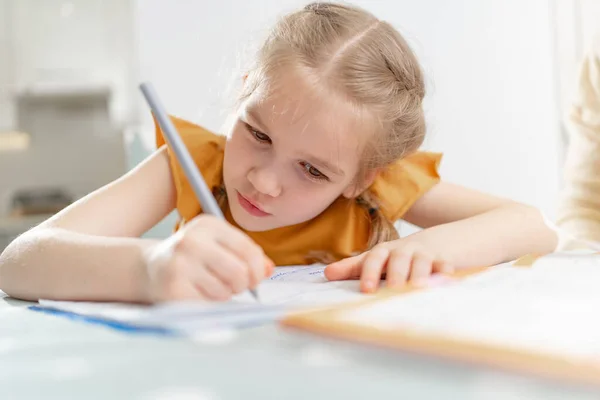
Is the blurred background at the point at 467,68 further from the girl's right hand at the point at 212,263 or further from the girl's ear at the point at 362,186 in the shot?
the girl's right hand at the point at 212,263

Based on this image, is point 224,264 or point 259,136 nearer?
point 224,264

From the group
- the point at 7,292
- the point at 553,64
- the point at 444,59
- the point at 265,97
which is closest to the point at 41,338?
the point at 7,292

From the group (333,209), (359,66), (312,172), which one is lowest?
(333,209)

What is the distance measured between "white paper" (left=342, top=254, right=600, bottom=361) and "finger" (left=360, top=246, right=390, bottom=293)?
58 millimetres

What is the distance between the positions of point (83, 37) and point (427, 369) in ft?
9.98

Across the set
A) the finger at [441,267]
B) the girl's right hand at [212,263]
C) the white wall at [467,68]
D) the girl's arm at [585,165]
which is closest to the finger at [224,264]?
the girl's right hand at [212,263]

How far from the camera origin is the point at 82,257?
0.51 meters

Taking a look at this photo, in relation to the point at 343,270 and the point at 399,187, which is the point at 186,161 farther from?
the point at 399,187

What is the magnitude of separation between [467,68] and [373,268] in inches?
48.4

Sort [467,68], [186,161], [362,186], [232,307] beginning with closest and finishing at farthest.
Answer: [232,307] < [186,161] < [362,186] < [467,68]

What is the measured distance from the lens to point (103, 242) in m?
0.52

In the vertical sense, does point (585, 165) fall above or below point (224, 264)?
below

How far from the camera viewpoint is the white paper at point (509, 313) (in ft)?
0.94

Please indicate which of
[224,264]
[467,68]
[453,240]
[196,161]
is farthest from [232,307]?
[467,68]
